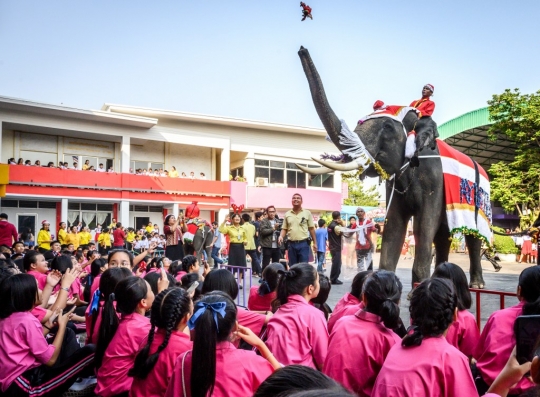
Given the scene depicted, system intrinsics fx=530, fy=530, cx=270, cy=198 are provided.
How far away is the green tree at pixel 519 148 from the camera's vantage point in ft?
78.3

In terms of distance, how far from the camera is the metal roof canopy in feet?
84.7

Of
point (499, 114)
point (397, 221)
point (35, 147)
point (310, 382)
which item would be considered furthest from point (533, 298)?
point (35, 147)

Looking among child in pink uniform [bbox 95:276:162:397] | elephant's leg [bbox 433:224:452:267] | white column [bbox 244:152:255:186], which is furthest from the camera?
white column [bbox 244:152:255:186]

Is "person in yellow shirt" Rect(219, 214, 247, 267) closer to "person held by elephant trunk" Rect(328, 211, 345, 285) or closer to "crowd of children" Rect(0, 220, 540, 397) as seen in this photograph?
"person held by elephant trunk" Rect(328, 211, 345, 285)

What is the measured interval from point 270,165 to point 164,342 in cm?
2834

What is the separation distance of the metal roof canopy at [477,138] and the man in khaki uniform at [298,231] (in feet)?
65.1

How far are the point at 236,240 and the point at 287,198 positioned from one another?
67.4 feet

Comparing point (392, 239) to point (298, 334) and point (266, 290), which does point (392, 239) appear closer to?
point (266, 290)

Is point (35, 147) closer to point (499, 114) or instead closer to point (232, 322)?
point (499, 114)

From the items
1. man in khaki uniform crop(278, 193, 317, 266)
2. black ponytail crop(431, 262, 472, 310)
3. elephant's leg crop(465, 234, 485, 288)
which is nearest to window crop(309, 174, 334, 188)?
man in khaki uniform crop(278, 193, 317, 266)

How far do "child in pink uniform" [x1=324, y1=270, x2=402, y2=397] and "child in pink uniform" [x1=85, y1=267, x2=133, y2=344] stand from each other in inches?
78.9

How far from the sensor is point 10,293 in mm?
3578

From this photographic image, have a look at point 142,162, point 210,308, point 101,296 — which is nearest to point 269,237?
point 101,296

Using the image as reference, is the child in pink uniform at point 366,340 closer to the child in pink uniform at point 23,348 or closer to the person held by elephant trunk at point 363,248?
the child in pink uniform at point 23,348
